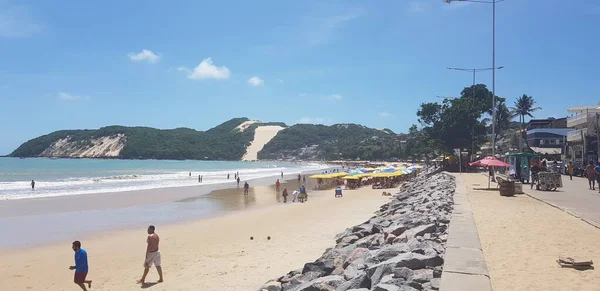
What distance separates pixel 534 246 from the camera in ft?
27.3

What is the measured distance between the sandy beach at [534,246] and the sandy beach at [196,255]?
4.25 metres

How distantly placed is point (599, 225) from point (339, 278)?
714 centimetres

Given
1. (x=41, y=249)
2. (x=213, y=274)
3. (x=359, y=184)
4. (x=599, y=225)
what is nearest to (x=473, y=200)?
(x=599, y=225)

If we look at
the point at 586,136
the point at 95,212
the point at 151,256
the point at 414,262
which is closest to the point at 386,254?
the point at 414,262

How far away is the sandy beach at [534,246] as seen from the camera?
19.8ft

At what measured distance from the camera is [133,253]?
1386 cm

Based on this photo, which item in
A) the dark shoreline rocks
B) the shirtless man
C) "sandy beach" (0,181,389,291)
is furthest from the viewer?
"sandy beach" (0,181,389,291)

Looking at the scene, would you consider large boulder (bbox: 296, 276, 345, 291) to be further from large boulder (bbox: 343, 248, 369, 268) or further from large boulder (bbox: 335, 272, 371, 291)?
large boulder (bbox: 343, 248, 369, 268)

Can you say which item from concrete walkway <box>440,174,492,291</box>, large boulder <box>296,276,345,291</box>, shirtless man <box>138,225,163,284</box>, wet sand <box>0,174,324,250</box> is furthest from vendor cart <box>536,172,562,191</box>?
large boulder <box>296,276,345,291</box>

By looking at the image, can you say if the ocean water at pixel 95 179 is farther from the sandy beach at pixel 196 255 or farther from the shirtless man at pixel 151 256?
the shirtless man at pixel 151 256

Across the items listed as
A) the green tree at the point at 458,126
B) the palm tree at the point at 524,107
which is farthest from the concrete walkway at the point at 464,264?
the palm tree at the point at 524,107

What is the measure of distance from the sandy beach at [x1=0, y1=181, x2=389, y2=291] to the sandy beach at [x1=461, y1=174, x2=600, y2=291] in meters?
4.25

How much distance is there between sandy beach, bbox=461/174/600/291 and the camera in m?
6.03

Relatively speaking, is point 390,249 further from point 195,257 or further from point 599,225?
point 195,257
